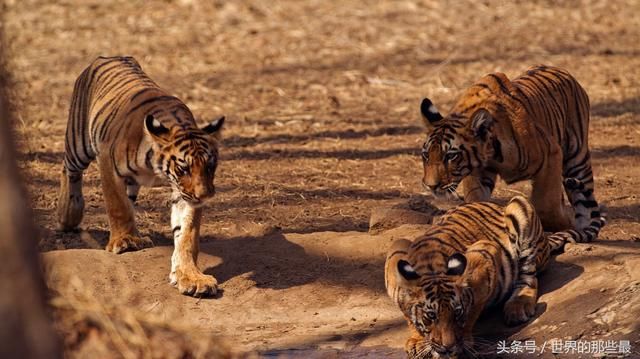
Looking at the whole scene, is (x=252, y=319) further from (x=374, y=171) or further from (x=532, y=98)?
(x=374, y=171)

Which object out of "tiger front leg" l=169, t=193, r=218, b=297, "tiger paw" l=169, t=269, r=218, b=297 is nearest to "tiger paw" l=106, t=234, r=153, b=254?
"tiger front leg" l=169, t=193, r=218, b=297

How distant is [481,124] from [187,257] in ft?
6.81

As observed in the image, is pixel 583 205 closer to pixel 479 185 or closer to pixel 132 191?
pixel 479 185

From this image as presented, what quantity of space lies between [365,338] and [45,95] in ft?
24.2

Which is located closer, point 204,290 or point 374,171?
point 204,290

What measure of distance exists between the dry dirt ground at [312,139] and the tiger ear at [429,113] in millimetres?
767

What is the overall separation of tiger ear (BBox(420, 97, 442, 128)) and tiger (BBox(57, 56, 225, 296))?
4.33 ft

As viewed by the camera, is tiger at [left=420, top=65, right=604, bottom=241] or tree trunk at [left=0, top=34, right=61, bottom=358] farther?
tiger at [left=420, top=65, right=604, bottom=241]

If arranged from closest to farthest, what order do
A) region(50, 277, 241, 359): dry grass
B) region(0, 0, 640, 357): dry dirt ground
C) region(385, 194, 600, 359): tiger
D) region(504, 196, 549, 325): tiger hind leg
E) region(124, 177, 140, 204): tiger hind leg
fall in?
1. region(50, 277, 241, 359): dry grass
2. region(385, 194, 600, 359): tiger
3. region(504, 196, 549, 325): tiger hind leg
4. region(0, 0, 640, 357): dry dirt ground
5. region(124, 177, 140, 204): tiger hind leg

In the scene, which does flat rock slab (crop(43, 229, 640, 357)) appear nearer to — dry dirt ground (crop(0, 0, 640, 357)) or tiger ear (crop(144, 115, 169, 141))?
dry dirt ground (crop(0, 0, 640, 357))

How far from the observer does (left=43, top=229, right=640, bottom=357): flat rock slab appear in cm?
679

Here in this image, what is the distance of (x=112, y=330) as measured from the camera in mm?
5801

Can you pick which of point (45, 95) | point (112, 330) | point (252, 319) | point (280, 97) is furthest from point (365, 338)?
point (45, 95)

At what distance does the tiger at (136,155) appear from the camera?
7629 mm
